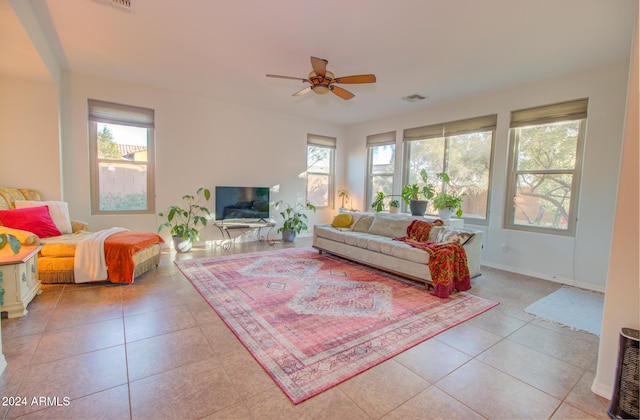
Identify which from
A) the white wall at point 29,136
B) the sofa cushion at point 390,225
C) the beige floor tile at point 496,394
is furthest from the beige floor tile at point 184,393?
the white wall at point 29,136

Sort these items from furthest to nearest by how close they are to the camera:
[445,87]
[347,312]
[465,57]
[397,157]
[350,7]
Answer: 1. [397,157]
2. [445,87]
3. [465,57]
4. [347,312]
5. [350,7]

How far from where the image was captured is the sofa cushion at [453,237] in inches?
142

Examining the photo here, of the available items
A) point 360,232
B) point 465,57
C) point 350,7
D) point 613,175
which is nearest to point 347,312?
point 360,232

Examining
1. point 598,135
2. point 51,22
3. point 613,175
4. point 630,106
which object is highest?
point 51,22

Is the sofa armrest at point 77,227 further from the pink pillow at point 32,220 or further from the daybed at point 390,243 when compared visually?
the daybed at point 390,243

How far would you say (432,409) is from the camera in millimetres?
1600

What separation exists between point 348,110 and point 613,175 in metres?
4.18

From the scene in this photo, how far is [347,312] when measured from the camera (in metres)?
2.77

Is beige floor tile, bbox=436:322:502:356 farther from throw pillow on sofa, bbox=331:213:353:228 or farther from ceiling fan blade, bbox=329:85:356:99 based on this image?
ceiling fan blade, bbox=329:85:356:99

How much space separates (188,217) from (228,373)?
3.99 meters

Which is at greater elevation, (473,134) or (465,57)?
(465,57)

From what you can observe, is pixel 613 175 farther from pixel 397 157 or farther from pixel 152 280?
pixel 152 280

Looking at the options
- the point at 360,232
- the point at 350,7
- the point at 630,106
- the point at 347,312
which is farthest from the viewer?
the point at 360,232

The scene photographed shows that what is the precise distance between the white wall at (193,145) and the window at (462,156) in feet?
8.03
